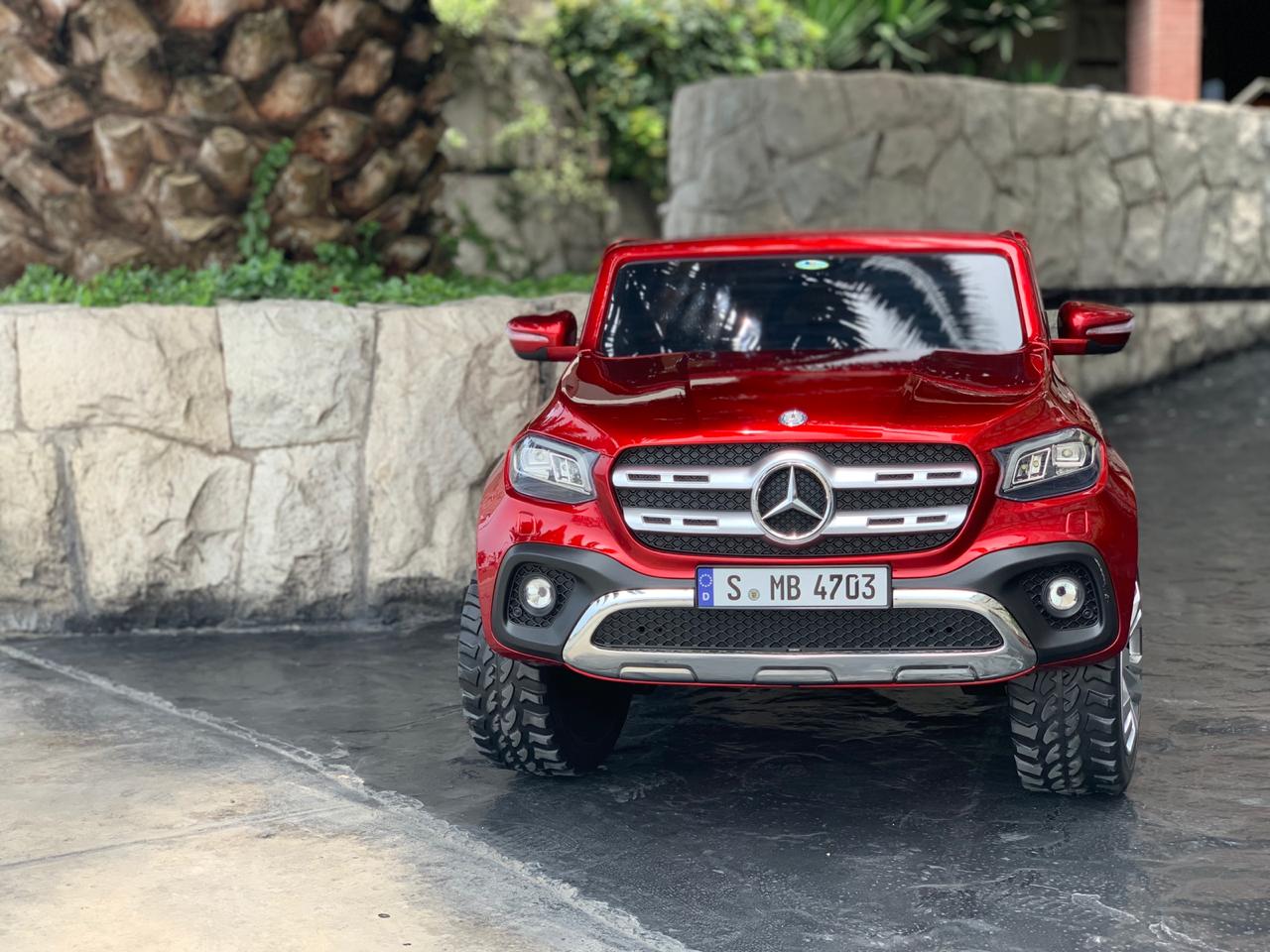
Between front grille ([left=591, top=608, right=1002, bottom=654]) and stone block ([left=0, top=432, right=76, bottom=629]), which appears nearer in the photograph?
front grille ([left=591, top=608, right=1002, bottom=654])

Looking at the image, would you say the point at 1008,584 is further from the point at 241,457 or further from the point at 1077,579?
the point at 241,457

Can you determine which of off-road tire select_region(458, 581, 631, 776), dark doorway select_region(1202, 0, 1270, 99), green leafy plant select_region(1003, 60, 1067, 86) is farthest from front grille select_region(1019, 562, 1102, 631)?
dark doorway select_region(1202, 0, 1270, 99)

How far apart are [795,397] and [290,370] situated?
Result: 3.03 m

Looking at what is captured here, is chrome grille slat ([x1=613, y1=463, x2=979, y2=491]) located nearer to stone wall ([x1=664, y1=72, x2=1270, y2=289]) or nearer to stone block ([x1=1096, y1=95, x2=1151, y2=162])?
stone wall ([x1=664, y1=72, x2=1270, y2=289])

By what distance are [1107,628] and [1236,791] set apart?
0.76 m

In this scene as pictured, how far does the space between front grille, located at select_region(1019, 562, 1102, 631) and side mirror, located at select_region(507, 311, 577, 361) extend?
191 cm

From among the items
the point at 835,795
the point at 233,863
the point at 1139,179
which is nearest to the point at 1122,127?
the point at 1139,179

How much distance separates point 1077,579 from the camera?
4535mm

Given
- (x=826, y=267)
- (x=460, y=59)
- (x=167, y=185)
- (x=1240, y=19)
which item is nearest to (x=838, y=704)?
(x=826, y=267)

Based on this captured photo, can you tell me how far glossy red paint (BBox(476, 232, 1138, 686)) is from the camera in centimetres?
455

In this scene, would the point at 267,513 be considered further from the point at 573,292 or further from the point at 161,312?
the point at 573,292

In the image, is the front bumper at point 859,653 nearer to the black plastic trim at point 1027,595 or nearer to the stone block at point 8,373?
the black plastic trim at point 1027,595

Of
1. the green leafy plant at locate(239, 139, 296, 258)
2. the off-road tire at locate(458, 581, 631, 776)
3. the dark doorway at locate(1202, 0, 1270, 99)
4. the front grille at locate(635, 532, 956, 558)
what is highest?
the dark doorway at locate(1202, 0, 1270, 99)

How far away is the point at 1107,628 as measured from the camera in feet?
14.8
